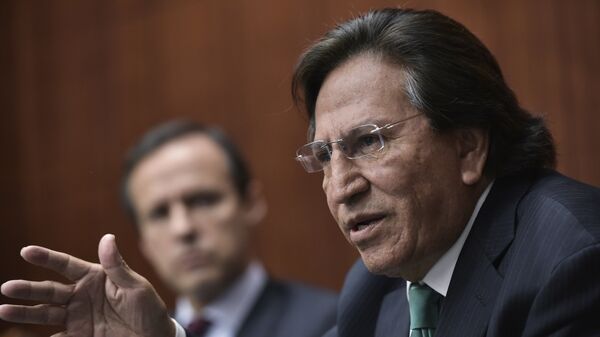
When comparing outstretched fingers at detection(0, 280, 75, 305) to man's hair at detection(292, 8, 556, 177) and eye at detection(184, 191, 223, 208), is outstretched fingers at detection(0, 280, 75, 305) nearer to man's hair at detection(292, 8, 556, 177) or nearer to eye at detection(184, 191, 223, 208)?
man's hair at detection(292, 8, 556, 177)

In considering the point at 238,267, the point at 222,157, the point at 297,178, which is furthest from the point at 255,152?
the point at 238,267

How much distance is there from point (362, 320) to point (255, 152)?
6.93 feet

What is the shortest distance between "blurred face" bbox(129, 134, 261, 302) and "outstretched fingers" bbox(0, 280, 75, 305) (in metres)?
1.38

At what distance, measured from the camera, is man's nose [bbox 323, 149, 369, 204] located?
2088mm

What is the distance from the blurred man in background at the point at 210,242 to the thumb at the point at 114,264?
4.10 ft

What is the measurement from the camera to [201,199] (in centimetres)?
364

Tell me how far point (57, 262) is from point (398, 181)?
77 cm

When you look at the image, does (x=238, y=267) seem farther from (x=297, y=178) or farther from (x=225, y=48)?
(x=225, y=48)

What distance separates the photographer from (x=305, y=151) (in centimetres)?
228

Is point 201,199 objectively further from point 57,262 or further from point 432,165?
point 432,165

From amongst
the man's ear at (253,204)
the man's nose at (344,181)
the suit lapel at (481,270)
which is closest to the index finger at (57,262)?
the man's nose at (344,181)

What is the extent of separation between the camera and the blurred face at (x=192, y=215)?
3.53m

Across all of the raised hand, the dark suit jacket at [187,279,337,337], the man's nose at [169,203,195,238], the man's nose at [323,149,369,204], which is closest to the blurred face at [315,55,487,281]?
the man's nose at [323,149,369,204]

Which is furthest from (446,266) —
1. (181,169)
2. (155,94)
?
(155,94)
